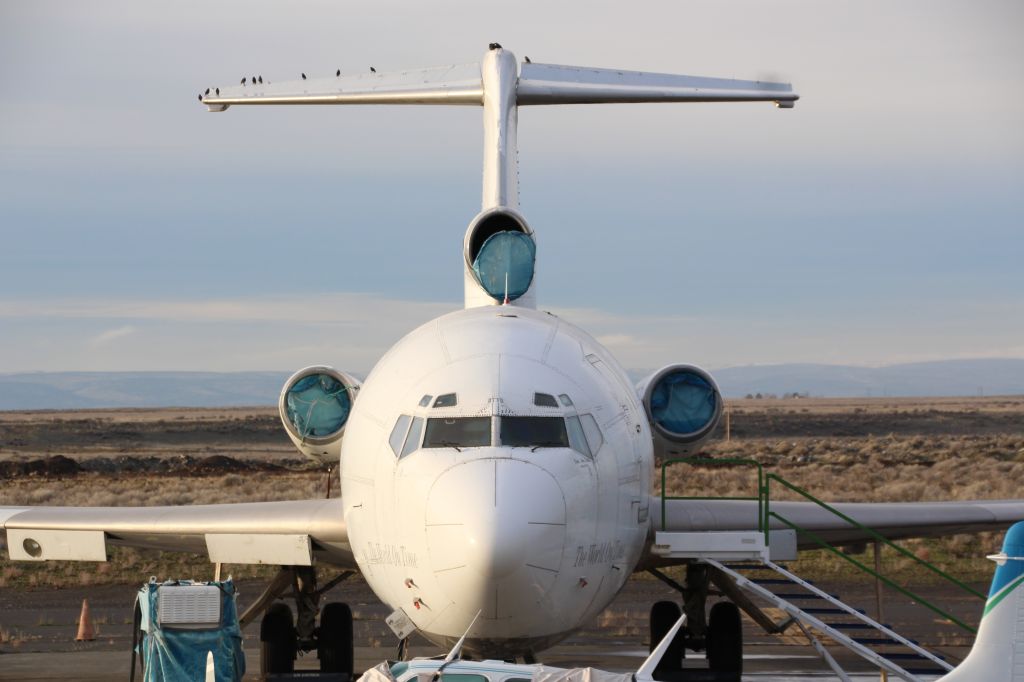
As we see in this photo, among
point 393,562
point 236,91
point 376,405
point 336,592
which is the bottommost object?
point 336,592

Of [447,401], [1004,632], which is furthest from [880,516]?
[447,401]

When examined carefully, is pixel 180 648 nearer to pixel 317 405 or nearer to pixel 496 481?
pixel 317 405

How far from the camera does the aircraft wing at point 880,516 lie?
17.1m

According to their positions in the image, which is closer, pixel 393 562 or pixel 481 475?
pixel 481 475

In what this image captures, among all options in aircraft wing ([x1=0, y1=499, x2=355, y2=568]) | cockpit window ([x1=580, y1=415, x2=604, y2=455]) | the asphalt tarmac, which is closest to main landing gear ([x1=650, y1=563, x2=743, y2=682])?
the asphalt tarmac

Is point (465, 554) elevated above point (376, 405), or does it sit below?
below

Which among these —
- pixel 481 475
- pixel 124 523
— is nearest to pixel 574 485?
pixel 481 475

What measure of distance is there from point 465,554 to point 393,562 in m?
1.38

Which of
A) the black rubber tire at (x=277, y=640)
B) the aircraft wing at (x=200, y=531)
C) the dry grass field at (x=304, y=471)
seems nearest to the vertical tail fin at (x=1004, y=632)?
the aircraft wing at (x=200, y=531)

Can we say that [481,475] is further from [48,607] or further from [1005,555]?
[48,607]

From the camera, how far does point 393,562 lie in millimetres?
12688

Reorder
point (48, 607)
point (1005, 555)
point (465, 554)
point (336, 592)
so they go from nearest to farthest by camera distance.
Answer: point (465, 554) → point (1005, 555) → point (48, 607) → point (336, 592)

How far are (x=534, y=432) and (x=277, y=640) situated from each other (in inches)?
219

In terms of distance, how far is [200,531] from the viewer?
688 inches
